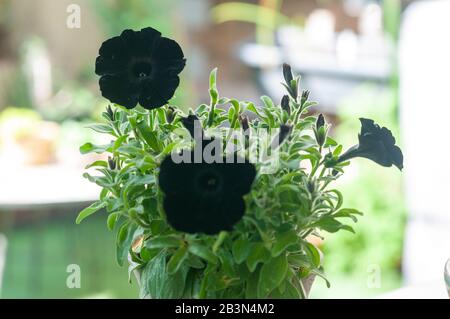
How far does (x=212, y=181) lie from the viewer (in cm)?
49

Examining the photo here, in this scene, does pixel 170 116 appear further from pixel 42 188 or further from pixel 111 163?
pixel 42 188

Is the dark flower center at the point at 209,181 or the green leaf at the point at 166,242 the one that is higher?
the dark flower center at the point at 209,181

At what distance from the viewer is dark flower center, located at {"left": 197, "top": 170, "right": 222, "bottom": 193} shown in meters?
0.49

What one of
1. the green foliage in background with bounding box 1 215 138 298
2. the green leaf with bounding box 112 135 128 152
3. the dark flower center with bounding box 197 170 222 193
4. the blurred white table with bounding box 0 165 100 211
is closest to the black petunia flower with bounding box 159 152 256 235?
the dark flower center with bounding box 197 170 222 193

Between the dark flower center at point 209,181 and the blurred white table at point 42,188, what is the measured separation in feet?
4.79

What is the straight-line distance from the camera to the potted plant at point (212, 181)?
1.61ft

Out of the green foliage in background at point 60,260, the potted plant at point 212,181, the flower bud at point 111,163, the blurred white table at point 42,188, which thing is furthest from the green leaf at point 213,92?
the green foliage in background at point 60,260

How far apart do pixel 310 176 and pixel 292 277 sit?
0.31 ft

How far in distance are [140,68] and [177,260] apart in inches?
6.7

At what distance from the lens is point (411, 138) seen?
1.91 m

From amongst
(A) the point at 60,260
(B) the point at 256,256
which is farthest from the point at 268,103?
(A) the point at 60,260

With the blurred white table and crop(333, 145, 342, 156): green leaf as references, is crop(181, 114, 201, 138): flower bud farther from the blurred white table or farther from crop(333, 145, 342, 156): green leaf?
the blurred white table

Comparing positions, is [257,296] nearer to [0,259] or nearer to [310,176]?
[310,176]

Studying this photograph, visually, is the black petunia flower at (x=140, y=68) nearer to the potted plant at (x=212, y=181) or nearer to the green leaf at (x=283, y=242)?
the potted plant at (x=212, y=181)
